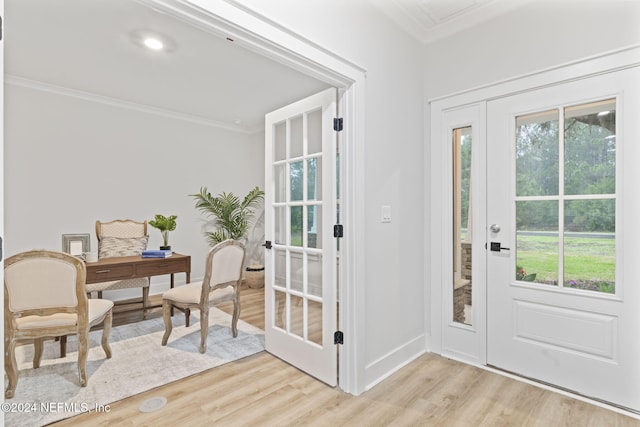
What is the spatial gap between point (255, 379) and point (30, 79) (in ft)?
13.5

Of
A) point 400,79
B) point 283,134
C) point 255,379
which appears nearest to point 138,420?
point 255,379

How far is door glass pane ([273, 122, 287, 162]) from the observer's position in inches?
102

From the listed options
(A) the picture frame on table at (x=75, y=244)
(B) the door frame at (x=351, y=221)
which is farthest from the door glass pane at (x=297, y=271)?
(A) the picture frame on table at (x=75, y=244)

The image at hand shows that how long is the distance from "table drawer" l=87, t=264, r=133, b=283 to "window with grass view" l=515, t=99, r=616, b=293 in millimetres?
3397

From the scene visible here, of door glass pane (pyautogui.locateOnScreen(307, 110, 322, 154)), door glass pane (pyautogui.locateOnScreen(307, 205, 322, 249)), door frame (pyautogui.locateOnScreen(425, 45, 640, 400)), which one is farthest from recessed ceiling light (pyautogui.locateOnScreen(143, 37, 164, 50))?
door frame (pyautogui.locateOnScreen(425, 45, 640, 400))

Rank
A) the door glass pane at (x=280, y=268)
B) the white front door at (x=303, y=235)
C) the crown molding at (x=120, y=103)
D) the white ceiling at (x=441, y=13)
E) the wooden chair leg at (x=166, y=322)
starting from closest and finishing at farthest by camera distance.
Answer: the white front door at (x=303, y=235), the white ceiling at (x=441, y=13), the door glass pane at (x=280, y=268), the wooden chair leg at (x=166, y=322), the crown molding at (x=120, y=103)

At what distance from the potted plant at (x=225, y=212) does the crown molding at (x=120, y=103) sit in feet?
3.52

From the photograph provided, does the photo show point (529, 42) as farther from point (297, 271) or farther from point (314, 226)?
point (297, 271)

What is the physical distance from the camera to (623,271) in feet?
6.40

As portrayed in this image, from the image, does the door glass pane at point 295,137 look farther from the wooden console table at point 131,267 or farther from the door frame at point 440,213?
the wooden console table at point 131,267

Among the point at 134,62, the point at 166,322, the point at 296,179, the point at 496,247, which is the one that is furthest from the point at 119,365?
the point at 496,247

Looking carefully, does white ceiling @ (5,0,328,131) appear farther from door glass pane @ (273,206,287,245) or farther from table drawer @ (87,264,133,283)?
table drawer @ (87,264,133,283)

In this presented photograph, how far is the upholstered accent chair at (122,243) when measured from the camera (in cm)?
368

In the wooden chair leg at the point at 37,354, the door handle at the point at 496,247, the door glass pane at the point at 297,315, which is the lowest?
the wooden chair leg at the point at 37,354
